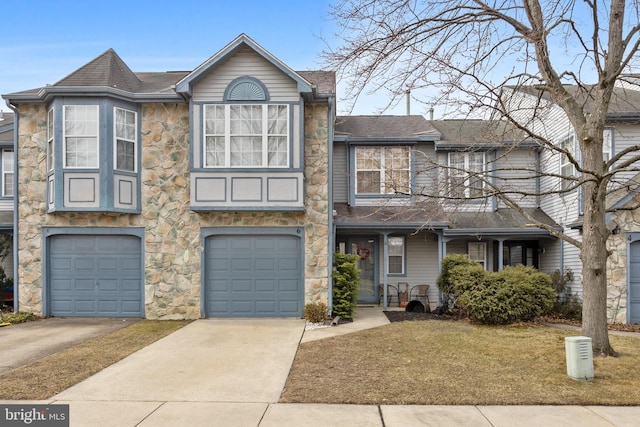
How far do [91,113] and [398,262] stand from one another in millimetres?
10526

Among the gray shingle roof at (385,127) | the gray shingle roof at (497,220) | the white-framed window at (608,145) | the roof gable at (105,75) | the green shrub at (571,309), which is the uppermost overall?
the roof gable at (105,75)

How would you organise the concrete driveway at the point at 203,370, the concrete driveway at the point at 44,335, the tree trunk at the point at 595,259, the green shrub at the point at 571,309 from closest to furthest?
the concrete driveway at the point at 203,370 < the tree trunk at the point at 595,259 < the concrete driveway at the point at 44,335 < the green shrub at the point at 571,309

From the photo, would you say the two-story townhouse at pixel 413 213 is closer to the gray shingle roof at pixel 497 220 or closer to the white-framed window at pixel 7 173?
the gray shingle roof at pixel 497 220

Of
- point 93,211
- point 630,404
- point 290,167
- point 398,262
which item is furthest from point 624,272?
A: point 93,211

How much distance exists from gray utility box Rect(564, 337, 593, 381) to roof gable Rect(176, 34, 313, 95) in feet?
26.8

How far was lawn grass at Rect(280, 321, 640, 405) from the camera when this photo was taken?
6.22m

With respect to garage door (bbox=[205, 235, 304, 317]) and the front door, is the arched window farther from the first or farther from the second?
the front door

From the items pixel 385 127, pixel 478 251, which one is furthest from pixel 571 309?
pixel 385 127

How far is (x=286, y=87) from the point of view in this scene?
12273mm

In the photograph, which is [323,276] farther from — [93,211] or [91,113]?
[91,113]

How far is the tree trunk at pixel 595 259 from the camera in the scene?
826cm

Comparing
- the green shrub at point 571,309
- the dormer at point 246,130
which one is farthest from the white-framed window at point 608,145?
the dormer at point 246,130

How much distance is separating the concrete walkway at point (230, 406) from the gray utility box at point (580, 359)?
111cm

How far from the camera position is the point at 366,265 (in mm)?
16469
